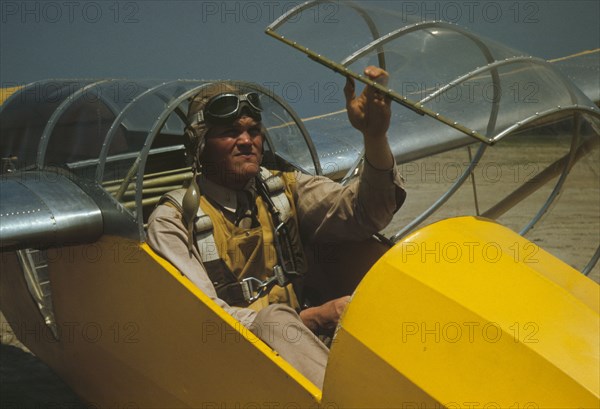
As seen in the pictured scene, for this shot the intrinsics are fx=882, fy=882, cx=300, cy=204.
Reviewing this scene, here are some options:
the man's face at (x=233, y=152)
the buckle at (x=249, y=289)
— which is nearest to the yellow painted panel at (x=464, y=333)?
the buckle at (x=249, y=289)

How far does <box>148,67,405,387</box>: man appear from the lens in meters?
3.49

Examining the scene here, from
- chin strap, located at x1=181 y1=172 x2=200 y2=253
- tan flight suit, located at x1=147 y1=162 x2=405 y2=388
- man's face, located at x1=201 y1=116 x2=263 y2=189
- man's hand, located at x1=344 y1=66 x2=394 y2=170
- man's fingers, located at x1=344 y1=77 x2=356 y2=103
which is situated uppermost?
man's fingers, located at x1=344 y1=77 x2=356 y2=103

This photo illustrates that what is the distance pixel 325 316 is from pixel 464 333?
84cm

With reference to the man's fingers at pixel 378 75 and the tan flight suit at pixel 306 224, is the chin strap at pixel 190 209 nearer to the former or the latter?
the tan flight suit at pixel 306 224

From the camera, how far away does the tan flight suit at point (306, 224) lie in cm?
309

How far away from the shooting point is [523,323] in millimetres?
2697

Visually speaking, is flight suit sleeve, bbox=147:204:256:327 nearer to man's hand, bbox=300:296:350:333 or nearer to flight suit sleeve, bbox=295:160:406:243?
man's hand, bbox=300:296:350:333

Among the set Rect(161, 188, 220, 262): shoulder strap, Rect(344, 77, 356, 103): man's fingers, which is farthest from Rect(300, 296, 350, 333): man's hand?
Rect(344, 77, 356, 103): man's fingers

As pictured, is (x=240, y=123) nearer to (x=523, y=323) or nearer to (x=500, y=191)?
(x=523, y=323)

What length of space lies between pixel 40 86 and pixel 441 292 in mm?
3141

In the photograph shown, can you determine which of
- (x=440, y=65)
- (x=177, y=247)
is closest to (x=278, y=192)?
(x=177, y=247)

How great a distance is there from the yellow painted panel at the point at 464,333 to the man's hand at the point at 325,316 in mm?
553

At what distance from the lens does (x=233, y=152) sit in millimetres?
3824

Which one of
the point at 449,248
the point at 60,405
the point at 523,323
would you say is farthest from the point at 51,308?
the point at 523,323
